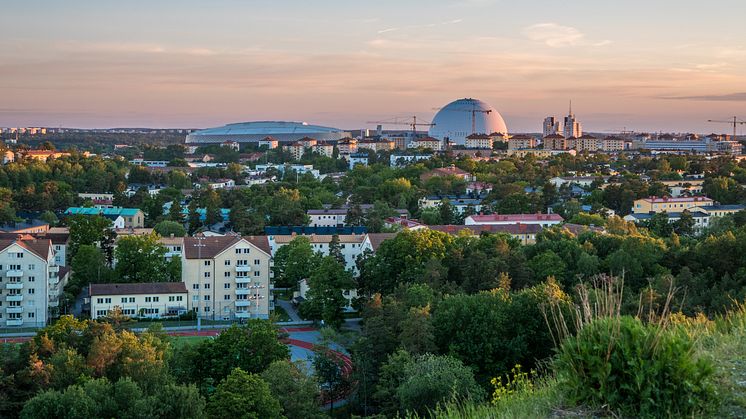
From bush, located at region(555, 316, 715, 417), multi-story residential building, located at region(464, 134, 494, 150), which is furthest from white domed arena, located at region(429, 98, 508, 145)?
bush, located at region(555, 316, 715, 417)

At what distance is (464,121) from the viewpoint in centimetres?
7762

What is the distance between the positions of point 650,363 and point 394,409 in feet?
19.7

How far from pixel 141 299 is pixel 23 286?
2.11m

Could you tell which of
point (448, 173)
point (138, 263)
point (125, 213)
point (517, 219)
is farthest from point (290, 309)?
point (448, 173)

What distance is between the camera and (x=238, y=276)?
16.2m

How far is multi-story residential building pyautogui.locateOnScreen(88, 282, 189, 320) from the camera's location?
49.6 ft

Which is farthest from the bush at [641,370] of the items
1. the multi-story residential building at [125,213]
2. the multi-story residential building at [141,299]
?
the multi-story residential building at [125,213]

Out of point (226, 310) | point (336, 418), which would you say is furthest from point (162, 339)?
point (226, 310)

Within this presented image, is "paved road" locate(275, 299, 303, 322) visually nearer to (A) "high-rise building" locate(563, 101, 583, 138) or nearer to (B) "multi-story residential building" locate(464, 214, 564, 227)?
(B) "multi-story residential building" locate(464, 214, 564, 227)

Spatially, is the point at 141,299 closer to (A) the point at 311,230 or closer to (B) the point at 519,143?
(A) the point at 311,230

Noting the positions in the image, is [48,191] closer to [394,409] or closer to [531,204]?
[531,204]

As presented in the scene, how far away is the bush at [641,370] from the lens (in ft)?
9.37

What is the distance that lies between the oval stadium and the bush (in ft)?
254

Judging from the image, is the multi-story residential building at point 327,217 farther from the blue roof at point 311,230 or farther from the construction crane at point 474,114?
the construction crane at point 474,114
